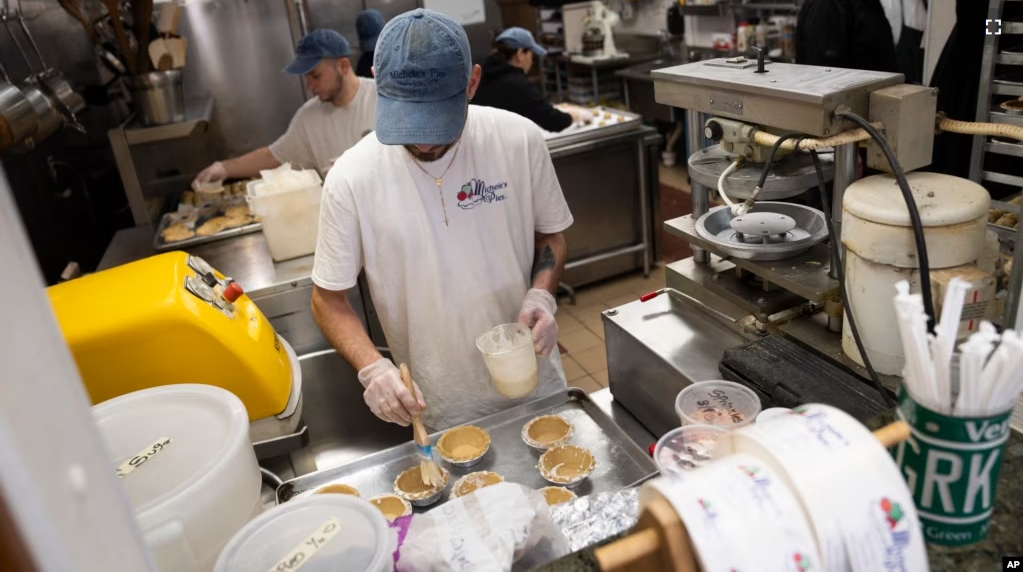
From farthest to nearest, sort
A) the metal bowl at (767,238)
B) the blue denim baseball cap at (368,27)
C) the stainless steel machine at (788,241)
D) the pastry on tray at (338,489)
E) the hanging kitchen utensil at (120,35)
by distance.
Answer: the blue denim baseball cap at (368,27)
the hanging kitchen utensil at (120,35)
the metal bowl at (767,238)
the pastry on tray at (338,489)
the stainless steel machine at (788,241)

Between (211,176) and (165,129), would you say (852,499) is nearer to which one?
(165,129)

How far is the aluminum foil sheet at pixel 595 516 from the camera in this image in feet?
3.87

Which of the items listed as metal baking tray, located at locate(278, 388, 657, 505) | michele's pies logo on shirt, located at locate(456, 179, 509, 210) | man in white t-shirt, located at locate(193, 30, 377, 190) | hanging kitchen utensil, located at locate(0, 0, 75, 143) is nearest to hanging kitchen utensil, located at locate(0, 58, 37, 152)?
hanging kitchen utensil, located at locate(0, 0, 75, 143)

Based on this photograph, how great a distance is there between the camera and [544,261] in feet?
6.77

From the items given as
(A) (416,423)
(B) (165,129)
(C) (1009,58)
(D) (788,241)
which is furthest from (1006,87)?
(B) (165,129)

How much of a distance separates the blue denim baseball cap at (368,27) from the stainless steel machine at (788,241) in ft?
10.4

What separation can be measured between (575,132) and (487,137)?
2514 mm

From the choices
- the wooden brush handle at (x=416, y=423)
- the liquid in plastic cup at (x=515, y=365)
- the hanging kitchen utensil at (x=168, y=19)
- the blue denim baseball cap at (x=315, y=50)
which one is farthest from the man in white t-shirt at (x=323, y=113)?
the wooden brush handle at (x=416, y=423)

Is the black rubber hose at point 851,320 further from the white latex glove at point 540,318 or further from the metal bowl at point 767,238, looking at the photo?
the white latex glove at point 540,318

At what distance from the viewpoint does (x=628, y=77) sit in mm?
7168

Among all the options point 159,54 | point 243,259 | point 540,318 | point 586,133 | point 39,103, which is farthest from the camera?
point 586,133

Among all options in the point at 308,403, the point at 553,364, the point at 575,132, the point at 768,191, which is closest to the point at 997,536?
the point at 768,191

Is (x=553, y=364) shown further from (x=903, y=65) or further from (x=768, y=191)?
(x=903, y=65)

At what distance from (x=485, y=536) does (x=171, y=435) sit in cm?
56
